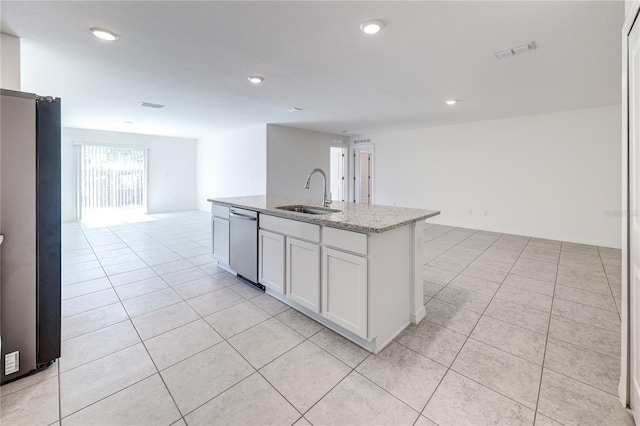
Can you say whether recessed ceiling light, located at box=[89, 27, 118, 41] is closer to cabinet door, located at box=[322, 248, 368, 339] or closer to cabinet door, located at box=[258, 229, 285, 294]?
cabinet door, located at box=[258, 229, 285, 294]

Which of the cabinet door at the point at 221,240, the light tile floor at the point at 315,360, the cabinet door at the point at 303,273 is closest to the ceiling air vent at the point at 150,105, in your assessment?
the cabinet door at the point at 221,240

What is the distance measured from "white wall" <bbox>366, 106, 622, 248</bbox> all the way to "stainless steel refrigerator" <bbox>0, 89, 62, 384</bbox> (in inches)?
262

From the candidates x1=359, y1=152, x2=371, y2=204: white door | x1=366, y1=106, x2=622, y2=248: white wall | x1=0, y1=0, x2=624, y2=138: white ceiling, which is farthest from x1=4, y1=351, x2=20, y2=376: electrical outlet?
x1=359, y1=152, x2=371, y2=204: white door

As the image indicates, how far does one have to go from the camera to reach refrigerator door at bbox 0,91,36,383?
156 centimetres

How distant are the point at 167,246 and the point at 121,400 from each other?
356cm

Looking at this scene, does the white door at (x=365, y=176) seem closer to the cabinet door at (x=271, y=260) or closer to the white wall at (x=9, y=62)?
the cabinet door at (x=271, y=260)

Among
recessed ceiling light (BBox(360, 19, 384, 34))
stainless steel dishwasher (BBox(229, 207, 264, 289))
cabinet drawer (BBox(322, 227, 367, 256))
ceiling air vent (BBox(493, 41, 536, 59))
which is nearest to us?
cabinet drawer (BBox(322, 227, 367, 256))

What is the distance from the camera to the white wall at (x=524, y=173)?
15.3 feet

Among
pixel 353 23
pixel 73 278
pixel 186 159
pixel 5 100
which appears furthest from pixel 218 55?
pixel 186 159

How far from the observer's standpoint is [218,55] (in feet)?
8.89

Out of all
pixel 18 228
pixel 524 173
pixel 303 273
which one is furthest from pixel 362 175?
pixel 18 228

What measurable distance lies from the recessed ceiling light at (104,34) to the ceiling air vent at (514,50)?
339 cm

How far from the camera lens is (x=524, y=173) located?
542 cm

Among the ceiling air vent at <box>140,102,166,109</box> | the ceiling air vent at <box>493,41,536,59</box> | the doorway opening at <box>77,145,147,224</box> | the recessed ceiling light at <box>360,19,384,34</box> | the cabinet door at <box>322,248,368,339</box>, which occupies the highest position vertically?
the ceiling air vent at <box>140,102,166,109</box>
